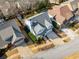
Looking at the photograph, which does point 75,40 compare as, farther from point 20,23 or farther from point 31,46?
point 20,23

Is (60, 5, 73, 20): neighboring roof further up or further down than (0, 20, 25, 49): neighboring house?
further up

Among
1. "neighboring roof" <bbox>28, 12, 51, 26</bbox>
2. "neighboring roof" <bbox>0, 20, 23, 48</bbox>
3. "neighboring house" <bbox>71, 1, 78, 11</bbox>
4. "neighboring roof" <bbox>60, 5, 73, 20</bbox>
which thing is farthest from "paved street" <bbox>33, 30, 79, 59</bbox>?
"neighboring house" <bbox>71, 1, 78, 11</bbox>

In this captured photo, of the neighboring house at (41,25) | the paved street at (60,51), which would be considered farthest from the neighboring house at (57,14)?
the paved street at (60,51)

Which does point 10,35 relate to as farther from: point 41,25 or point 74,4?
point 74,4

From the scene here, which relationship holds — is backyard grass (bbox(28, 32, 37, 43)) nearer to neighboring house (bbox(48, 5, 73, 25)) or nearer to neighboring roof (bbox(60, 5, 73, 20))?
neighboring house (bbox(48, 5, 73, 25))

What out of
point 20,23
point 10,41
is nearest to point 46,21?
point 20,23

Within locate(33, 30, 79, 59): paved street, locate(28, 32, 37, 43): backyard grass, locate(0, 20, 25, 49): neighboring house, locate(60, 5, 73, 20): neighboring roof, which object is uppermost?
locate(60, 5, 73, 20): neighboring roof

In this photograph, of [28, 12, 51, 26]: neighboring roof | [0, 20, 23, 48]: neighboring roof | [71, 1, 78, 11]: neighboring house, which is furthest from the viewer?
[71, 1, 78, 11]: neighboring house
